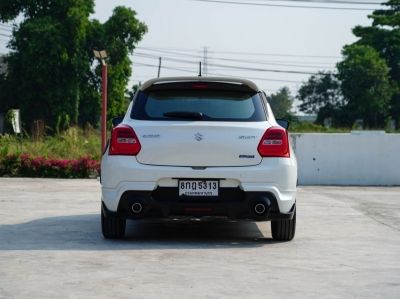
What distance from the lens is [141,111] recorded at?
855 cm

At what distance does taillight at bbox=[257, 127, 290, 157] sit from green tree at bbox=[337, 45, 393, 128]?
65247 mm

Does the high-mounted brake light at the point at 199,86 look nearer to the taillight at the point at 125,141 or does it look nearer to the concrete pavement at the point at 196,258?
the taillight at the point at 125,141

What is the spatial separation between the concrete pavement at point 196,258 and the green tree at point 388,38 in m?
66.6

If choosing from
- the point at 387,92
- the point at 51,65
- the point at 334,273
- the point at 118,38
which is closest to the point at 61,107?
the point at 51,65

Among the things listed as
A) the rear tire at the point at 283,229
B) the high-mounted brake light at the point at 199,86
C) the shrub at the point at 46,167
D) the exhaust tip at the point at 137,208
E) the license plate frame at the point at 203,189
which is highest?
the high-mounted brake light at the point at 199,86

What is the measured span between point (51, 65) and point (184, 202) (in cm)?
4548

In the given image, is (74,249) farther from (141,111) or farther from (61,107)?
(61,107)

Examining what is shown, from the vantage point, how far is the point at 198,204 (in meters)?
8.28

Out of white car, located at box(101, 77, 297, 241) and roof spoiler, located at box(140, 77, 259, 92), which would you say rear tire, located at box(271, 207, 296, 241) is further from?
roof spoiler, located at box(140, 77, 259, 92)

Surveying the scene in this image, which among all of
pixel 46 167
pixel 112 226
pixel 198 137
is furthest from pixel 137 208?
pixel 46 167

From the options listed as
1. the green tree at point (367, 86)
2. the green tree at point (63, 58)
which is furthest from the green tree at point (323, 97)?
the green tree at point (63, 58)

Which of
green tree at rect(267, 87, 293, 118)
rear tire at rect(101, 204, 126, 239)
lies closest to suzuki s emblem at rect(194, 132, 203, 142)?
rear tire at rect(101, 204, 126, 239)

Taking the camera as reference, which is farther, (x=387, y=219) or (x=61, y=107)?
(x=61, y=107)

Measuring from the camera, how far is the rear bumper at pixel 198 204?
27.2 feet
